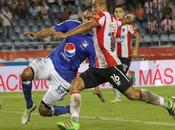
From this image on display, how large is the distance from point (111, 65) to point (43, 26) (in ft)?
57.8

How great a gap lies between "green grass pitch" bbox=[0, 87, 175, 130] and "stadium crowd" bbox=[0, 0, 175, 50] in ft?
30.8

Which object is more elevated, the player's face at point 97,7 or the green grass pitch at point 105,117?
the player's face at point 97,7

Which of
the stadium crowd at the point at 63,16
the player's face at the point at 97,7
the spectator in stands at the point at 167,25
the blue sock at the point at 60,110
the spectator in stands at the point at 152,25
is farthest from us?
the spectator in stands at the point at 152,25

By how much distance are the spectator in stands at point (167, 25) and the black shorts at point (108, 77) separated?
16.7 metres

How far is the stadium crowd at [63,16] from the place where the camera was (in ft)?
85.9

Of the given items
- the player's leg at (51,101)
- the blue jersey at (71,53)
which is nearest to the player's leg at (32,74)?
the blue jersey at (71,53)

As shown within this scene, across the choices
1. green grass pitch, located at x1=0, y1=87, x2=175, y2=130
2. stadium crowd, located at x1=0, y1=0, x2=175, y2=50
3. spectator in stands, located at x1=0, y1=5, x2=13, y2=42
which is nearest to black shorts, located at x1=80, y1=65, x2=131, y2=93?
green grass pitch, located at x1=0, y1=87, x2=175, y2=130

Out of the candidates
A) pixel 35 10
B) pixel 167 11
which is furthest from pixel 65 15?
pixel 167 11

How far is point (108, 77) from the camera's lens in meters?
9.80

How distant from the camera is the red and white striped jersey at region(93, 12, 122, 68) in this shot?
9.62 m

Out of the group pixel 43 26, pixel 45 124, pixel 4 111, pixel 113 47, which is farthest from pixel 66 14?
pixel 113 47

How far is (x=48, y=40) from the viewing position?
1013 inches

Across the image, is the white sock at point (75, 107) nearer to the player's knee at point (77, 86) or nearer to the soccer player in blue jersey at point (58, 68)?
the player's knee at point (77, 86)

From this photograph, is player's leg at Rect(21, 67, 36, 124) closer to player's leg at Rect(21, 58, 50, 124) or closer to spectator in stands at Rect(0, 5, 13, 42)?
player's leg at Rect(21, 58, 50, 124)
